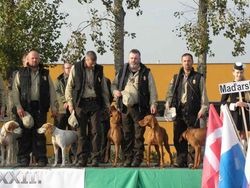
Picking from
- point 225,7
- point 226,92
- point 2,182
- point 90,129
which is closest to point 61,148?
point 90,129

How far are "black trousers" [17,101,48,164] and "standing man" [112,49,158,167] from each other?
1072 mm

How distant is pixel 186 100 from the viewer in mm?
9773

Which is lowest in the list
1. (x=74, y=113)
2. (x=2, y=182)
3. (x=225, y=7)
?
(x=2, y=182)

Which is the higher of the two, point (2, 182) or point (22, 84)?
point (22, 84)

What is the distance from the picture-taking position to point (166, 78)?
25.4 meters

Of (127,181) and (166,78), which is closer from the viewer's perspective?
(127,181)

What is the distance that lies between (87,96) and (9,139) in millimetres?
1218

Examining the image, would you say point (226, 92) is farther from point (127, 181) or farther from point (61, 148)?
point (61, 148)

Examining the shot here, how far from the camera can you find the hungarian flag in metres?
8.17

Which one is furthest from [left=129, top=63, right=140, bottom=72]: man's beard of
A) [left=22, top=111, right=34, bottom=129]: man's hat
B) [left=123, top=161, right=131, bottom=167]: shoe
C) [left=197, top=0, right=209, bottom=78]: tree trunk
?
[left=197, top=0, right=209, bottom=78]: tree trunk

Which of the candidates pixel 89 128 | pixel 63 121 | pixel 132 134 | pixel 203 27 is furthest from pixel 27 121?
pixel 203 27

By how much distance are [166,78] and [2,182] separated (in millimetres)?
16952

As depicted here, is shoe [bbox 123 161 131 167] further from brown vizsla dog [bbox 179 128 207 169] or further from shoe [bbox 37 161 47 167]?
shoe [bbox 37 161 47 167]

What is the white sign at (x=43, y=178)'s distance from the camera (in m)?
8.72
